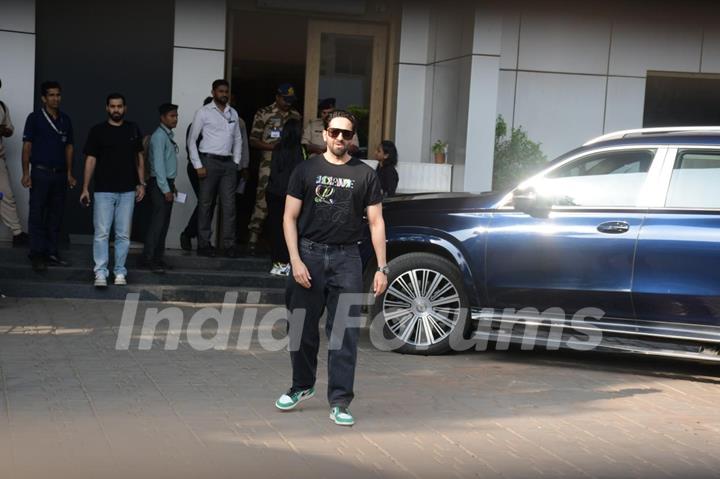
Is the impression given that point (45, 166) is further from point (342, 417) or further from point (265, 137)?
point (342, 417)

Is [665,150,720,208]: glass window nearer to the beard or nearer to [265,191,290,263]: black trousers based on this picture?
the beard

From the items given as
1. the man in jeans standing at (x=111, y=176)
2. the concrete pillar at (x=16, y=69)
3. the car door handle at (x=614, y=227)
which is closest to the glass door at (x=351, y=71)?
the man in jeans standing at (x=111, y=176)

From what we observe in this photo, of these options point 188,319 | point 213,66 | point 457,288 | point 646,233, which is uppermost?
point 213,66

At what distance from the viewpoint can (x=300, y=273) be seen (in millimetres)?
6871

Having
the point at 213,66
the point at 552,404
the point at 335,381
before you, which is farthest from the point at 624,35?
the point at 335,381

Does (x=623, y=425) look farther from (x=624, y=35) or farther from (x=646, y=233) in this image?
(x=624, y=35)

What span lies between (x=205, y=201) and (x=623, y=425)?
22.7 ft

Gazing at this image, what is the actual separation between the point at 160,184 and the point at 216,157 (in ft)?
3.27

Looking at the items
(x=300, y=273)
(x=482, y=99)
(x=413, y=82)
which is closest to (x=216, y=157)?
(x=413, y=82)

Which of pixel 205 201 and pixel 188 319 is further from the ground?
pixel 205 201

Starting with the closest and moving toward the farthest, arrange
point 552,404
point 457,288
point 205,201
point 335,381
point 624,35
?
point 335,381, point 552,404, point 457,288, point 205,201, point 624,35

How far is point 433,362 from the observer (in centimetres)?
928

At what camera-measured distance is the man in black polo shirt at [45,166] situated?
11906mm

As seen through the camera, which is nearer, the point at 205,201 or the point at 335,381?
the point at 335,381
